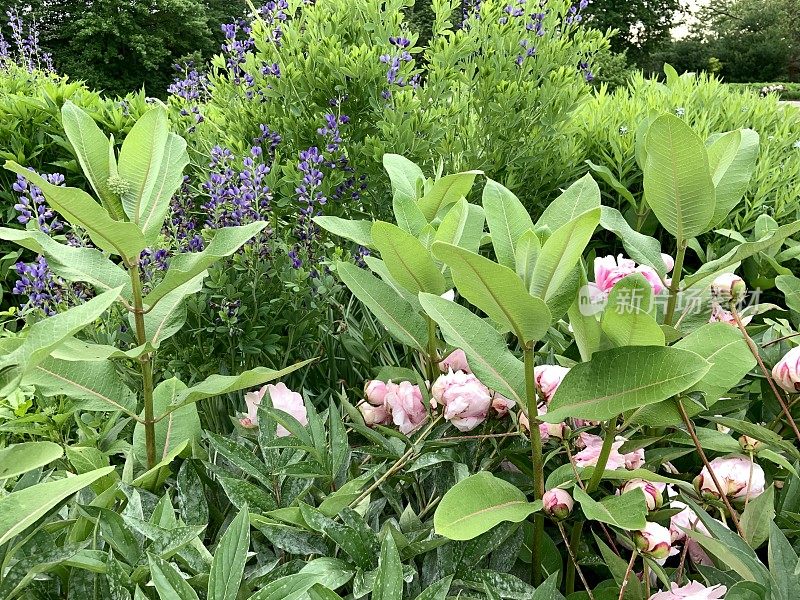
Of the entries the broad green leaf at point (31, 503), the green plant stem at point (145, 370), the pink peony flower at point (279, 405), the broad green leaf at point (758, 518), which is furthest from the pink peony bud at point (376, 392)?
the broad green leaf at point (758, 518)

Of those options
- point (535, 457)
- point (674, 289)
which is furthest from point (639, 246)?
point (535, 457)

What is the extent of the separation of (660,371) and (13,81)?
5126mm

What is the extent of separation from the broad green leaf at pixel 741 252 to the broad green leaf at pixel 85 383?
936 mm

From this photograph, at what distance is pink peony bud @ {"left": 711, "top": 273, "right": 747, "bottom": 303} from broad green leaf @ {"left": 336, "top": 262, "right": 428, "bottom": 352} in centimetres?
52

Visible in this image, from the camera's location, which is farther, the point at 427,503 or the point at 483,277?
the point at 427,503

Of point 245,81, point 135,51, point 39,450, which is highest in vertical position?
point 245,81

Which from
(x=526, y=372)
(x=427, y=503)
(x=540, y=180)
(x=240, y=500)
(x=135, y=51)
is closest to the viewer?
(x=526, y=372)

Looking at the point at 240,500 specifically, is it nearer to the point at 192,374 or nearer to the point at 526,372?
the point at 526,372

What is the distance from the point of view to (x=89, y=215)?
0.84 metres

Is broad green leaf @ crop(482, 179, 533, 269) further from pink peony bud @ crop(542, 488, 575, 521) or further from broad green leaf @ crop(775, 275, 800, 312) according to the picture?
broad green leaf @ crop(775, 275, 800, 312)

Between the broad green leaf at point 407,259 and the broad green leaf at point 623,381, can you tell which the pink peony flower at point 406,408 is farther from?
the broad green leaf at point 623,381

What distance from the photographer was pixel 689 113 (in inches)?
123

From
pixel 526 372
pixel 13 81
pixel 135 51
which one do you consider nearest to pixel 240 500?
pixel 526 372

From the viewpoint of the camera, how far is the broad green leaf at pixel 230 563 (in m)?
0.69
